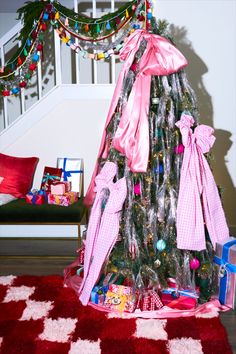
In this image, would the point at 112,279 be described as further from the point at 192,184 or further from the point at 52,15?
the point at 52,15

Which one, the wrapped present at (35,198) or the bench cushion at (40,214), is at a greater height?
the wrapped present at (35,198)

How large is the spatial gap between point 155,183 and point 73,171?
1401 millimetres

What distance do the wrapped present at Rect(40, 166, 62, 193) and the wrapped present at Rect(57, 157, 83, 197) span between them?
6 centimetres

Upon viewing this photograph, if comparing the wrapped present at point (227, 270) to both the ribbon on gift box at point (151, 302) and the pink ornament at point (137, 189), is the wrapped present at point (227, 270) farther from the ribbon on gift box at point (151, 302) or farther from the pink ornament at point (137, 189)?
the pink ornament at point (137, 189)

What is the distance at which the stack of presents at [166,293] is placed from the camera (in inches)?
104

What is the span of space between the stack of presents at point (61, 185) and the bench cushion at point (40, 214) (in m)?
0.17

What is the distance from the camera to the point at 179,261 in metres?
2.66

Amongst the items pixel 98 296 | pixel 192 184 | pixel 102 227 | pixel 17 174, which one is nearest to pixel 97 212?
pixel 102 227

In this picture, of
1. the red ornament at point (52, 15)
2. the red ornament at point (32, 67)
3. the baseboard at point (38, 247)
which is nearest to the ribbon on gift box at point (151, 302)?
the baseboard at point (38, 247)

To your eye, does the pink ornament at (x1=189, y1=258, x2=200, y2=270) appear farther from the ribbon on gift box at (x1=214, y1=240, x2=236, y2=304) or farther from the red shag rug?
the red shag rug

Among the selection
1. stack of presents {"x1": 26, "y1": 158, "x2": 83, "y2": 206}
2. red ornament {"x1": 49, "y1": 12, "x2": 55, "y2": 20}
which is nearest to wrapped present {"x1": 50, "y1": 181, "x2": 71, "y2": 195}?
stack of presents {"x1": 26, "y1": 158, "x2": 83, "y2": 206}

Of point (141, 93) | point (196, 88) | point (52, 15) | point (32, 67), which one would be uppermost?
point (52, 15)

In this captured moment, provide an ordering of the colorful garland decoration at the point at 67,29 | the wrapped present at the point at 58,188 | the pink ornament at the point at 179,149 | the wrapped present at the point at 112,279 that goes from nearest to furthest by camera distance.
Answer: the pink ornament at the point at 179,149, the wrapped present at the point at 112,279, the colorful garland decoration at the point at 67,29, the wrapped present at the point at 58,188

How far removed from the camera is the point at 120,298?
2.65 metres
